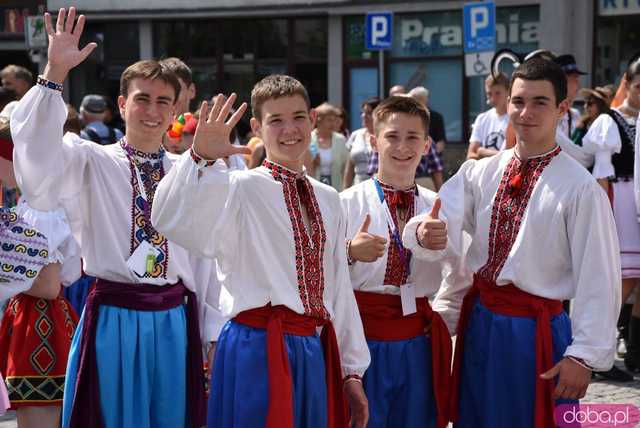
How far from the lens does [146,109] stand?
400 centimetres

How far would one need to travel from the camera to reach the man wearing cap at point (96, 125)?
26.6 ft

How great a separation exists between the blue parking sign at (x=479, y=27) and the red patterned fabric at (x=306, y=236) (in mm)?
8026

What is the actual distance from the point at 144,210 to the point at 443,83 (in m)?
15.9

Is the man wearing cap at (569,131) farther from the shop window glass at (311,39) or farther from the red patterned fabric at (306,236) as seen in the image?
the shop window glass at (311,39)

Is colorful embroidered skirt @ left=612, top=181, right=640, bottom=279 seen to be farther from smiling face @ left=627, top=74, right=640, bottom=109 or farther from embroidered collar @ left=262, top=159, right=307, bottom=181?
embroidered collar @ left=262, top=159, right=307, bottom=181

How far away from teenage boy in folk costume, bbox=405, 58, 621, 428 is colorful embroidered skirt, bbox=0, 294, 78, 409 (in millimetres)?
1708

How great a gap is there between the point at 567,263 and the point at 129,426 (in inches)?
72.8

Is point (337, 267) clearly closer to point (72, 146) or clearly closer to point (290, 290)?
point (290, 290)

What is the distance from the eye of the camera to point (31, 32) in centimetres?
1365

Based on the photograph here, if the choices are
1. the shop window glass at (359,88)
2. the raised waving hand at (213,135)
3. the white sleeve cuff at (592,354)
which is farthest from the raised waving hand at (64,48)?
the shop window glass at (359,88)

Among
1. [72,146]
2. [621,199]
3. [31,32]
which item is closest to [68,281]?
[72,146]

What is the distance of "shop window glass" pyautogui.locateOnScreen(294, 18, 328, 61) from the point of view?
66.1 feet

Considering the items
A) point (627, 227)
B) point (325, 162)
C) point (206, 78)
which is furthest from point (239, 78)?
point (627, 227)

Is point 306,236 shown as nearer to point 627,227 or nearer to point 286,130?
point 286,130
